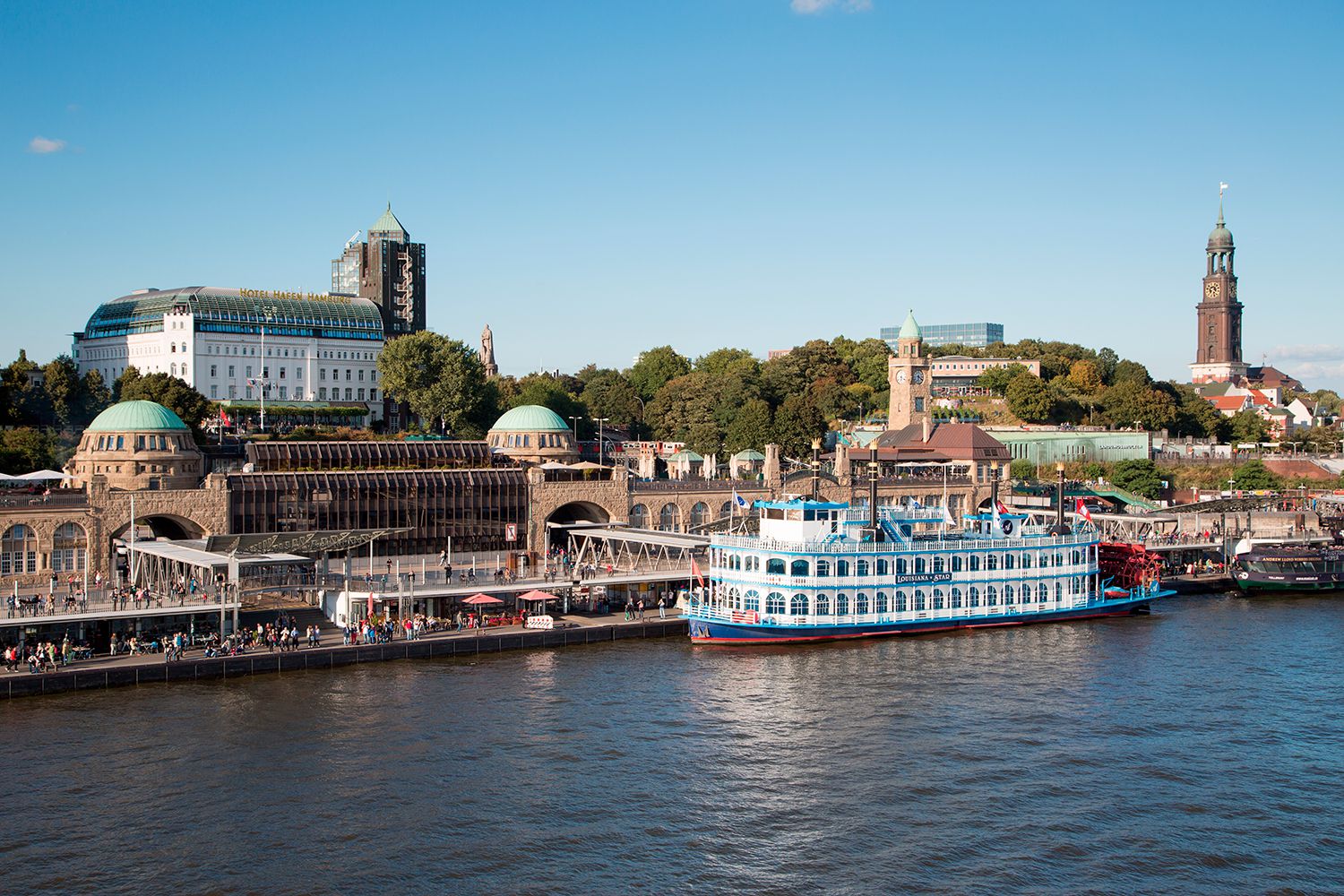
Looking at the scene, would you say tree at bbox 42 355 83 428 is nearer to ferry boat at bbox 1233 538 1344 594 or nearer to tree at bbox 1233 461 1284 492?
ferry boat at bbox 1233 538 1344 594

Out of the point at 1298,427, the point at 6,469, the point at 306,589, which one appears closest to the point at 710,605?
the point at 306,589

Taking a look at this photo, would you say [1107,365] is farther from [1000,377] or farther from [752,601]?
[752,601]

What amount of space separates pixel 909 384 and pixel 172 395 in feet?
222

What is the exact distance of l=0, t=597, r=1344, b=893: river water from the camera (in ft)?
120

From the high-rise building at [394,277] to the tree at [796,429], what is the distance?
57637mm

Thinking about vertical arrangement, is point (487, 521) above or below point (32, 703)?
above

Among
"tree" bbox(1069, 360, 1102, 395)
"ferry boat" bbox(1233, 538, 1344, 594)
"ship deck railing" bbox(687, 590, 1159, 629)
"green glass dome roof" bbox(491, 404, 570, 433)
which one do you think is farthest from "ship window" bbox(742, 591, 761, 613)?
"tree" bbox(1069, 360, 1102, 395)

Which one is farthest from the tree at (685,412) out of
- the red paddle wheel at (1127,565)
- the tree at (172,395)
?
the red paddle wheel at (1127,565)

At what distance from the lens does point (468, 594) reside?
68.6 m

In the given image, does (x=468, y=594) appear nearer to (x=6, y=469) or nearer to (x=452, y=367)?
(x=6, y=469)

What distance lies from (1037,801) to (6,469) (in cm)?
7404

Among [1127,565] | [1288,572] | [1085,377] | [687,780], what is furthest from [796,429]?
[687,780]

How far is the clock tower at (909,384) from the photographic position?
127m

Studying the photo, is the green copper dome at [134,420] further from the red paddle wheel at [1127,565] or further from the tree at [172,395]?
the red paddle wheel at [1127,565]
